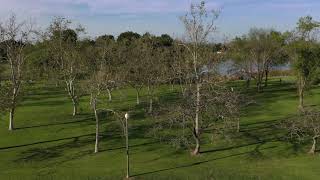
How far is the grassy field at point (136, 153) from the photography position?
41.1 m

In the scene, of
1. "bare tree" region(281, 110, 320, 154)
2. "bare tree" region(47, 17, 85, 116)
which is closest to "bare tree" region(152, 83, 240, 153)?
"bare tree" region(281, 110, 320, 154)

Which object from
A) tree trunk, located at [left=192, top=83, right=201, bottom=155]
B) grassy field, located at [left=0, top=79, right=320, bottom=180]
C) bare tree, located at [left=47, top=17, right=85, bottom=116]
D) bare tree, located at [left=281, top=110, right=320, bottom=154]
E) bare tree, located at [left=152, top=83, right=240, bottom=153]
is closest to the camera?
grassy field, located at [left=0, top=79, right=320, bottom=180]

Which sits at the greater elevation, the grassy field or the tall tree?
the tall tree

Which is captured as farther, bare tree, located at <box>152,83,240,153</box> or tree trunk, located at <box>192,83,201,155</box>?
bare tree, located at <box>152,83,240,153</box>

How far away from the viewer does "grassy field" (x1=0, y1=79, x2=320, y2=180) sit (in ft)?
135

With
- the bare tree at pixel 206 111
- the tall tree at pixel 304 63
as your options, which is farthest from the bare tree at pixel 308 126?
the tall tree at pixel 304 63

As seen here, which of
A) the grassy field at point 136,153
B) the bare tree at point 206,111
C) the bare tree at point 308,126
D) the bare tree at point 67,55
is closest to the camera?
the grassy field at point 136,153

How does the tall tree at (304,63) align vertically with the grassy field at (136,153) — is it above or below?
above

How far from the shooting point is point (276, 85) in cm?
10344

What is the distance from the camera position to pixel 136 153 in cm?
4781

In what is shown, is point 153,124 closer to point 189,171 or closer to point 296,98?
point 189,171

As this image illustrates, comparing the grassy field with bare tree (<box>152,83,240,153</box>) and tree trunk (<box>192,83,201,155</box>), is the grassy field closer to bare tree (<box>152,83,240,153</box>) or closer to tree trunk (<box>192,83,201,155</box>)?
tree trunk (<box>192,83,201,155</box>)

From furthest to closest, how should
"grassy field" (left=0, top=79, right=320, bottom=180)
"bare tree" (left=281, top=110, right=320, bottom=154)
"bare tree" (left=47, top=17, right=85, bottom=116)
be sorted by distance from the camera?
"bare tree" (left=47, top=17, right=85, bottom=116), "bare tree" (left=281, top=110, right=320, bottom=154), "grassy field" (left=0, top=79, right=320, bottom=180)

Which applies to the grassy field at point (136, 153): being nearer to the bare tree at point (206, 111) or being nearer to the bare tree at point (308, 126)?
the bare tree at point (308, 126)
